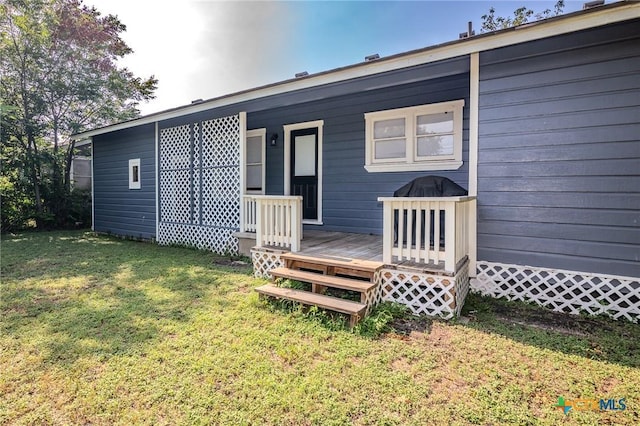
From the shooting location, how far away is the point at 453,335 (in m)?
2.75

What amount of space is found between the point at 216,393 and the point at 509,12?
20.4 meters

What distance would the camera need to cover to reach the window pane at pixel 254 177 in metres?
7.09

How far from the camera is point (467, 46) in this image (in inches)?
133

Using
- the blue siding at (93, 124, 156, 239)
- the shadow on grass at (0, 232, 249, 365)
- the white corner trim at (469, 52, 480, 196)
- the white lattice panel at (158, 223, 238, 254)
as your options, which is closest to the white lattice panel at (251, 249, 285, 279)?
the shadow on grass at (0, 232, 249, 365)

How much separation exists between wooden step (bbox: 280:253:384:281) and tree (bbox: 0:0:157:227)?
9.22 meters

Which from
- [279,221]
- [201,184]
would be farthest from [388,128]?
[201,184]

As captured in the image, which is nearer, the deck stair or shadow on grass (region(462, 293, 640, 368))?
Answer: shadow on grass (region(462, 293, 640, 368))

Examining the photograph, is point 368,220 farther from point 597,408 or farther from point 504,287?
point 597,408

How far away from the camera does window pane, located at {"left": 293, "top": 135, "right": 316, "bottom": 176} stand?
6.40m

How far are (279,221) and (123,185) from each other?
21.1 feet

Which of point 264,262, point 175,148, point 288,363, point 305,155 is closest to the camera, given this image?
point 288,363

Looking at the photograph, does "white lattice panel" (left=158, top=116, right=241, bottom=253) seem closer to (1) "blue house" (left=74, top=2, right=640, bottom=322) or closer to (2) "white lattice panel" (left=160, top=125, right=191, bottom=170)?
(2) "white lattice panel" (left=160, top=125, right=191, bottom=170)

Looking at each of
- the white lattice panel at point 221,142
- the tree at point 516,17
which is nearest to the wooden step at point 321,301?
the white lattice panel at point 221,142

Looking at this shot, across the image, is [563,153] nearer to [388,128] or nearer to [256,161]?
[388,128]
